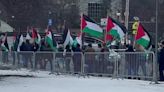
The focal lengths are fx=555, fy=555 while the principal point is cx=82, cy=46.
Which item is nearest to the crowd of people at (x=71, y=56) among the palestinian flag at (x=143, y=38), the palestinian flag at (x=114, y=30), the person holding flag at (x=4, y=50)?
the person holding flag at (x=4, y=50)

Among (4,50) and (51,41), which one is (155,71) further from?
(4,50)

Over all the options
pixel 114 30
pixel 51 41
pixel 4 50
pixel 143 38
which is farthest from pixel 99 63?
pixel 4 50

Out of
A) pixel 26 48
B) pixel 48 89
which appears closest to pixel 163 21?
pixel 26 48

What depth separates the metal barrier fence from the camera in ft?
68.6

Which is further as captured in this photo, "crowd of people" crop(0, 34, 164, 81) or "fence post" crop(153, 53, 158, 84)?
"crowd of people" crop(0, 34, 164, 81)

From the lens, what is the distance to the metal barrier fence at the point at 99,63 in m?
20.9

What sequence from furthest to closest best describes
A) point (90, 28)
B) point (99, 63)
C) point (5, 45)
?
1. point (5, 45)
2. point (90, 28)
3. point (99, 63)

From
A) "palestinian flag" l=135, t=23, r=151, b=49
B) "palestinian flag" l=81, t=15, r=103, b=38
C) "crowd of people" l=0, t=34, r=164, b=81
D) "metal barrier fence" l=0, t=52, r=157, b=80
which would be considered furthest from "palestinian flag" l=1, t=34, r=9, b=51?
"palestinian flag" l=135, t=23, r=151, b=49

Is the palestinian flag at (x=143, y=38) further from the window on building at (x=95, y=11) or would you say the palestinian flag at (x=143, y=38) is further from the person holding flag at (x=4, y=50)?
the window on building at (x=95, y=11)

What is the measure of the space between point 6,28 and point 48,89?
124 feet

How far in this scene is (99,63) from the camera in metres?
22.9

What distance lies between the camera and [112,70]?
22281 millimetres

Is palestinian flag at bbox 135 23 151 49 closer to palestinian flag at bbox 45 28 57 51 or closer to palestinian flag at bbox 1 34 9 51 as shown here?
palestinian flag at bbox 45 28 57 51

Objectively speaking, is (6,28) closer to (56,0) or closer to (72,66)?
(56,0)
